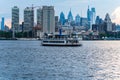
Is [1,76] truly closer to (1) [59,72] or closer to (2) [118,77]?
(1) [59,72]

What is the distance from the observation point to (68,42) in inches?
6757

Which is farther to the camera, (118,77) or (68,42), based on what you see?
(68,42)

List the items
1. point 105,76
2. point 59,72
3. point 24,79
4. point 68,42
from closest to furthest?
point 24,79 → point 105,76 → point 59,72 → point 68,42

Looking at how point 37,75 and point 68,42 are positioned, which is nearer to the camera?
point 37,75

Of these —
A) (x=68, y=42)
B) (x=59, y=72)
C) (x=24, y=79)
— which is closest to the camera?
(x=24, y=79)

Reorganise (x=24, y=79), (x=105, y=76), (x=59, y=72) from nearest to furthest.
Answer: (x=24, y=79)
(x=105, y=76)
(x=59, y=72)

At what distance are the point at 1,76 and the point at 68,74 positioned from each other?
29.9 feet

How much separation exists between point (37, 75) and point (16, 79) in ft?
15.6

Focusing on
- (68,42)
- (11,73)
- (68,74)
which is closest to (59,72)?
(68,74)

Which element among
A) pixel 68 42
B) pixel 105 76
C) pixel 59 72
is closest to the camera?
pixel 105 76

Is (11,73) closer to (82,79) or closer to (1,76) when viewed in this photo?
(1,76)

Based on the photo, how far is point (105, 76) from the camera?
54094 millimetres

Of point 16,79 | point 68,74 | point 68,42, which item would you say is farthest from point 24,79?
point 68,42

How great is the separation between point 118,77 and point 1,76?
1471cm
